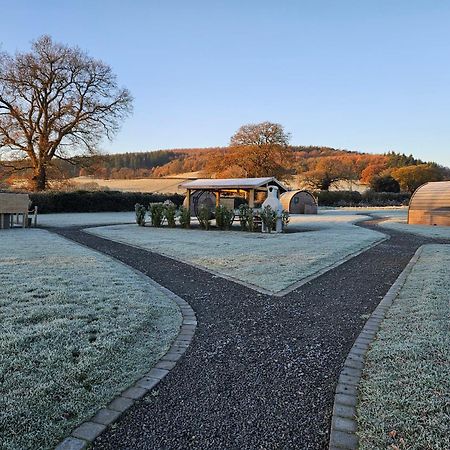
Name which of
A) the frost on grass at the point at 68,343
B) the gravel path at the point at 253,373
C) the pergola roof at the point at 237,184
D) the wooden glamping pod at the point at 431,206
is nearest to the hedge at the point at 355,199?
the wooden glamping pod at the point at 431,206

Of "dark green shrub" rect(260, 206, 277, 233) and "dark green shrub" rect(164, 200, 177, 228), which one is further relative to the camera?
"dark green shrub" rect(164, 200, 177, 228)

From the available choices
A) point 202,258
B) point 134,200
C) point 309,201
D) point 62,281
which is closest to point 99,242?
point 202,258

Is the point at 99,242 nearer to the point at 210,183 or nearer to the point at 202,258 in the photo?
the point at 202,258

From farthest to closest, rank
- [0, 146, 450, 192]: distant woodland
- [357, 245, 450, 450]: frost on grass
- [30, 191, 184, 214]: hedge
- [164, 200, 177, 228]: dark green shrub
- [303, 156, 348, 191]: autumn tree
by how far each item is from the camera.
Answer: [303, 156, 348, 191]: autumn tree, [0, 146, 450, 192]: distant woodland, [30, 191, 184, 214]: hedge, [164, 200, 177, 228]: dark green shrub, [357, 245, 450, 450]: frost on grass

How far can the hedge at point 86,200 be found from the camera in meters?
25.8

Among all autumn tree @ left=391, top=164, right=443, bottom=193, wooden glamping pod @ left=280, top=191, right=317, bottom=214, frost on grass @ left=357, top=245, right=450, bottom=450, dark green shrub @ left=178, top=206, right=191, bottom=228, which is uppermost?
autumn tree @ left=391, top=164, right=443, bottom=193

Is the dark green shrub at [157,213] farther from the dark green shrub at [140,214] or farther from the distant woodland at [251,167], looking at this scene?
the distant woodland at [251,167]

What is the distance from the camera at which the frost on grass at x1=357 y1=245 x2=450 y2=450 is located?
2.21m

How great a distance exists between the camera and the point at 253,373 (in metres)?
3.08

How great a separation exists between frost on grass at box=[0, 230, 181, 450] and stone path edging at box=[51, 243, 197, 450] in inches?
2.3

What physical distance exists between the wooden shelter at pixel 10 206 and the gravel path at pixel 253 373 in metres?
11.9

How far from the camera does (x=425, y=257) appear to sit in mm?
9023

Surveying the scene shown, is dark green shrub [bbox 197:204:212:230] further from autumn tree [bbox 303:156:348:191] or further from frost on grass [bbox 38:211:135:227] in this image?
autumn tree [bbox 303:156:348:191]

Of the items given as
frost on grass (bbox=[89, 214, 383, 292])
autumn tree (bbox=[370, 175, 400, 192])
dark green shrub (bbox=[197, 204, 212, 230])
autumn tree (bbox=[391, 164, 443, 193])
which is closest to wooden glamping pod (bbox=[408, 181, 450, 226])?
frost on grass (bbox=[89, 214, 383, 292])
